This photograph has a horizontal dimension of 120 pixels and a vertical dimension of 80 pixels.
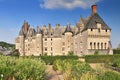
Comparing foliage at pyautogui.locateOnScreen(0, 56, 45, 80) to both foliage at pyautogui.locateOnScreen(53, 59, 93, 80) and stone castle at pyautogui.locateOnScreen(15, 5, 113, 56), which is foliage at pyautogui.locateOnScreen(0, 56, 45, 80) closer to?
foliage at pyautogui.locateOnScreen(53, 59, 93, 80)

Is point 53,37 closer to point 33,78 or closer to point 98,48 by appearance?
point 98,48

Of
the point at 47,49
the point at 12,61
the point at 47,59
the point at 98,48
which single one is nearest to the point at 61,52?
the point at 47,49

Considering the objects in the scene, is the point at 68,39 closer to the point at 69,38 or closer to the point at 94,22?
the point at 69,38

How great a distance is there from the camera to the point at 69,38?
59594 millimetres

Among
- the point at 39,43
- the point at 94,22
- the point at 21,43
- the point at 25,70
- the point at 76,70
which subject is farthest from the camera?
the point at 21,43

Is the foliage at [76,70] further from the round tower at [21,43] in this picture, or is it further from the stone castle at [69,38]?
the round tower at [21,43]

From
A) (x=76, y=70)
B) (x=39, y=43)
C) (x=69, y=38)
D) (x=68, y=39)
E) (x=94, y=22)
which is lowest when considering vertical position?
(x=76, y=70)

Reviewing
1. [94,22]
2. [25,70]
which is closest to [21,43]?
[94,22]

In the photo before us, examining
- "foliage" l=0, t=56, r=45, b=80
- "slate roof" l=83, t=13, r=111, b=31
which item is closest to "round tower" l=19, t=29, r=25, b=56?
"slate roof" l=83, t=13, r=111, b=31

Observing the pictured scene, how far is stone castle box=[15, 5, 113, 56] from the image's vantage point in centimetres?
5000

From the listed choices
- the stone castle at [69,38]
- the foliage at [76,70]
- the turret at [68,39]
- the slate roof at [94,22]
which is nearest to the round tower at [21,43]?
the stone castle at [69,38]

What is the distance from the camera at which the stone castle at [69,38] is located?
5000cm

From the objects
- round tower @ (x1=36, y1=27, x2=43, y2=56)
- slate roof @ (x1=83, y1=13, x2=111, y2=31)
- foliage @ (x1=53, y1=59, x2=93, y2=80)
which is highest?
slate roof @ (x1=83, y1=13, x2=111, y2=31)

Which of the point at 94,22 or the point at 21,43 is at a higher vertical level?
the point at 94,22
